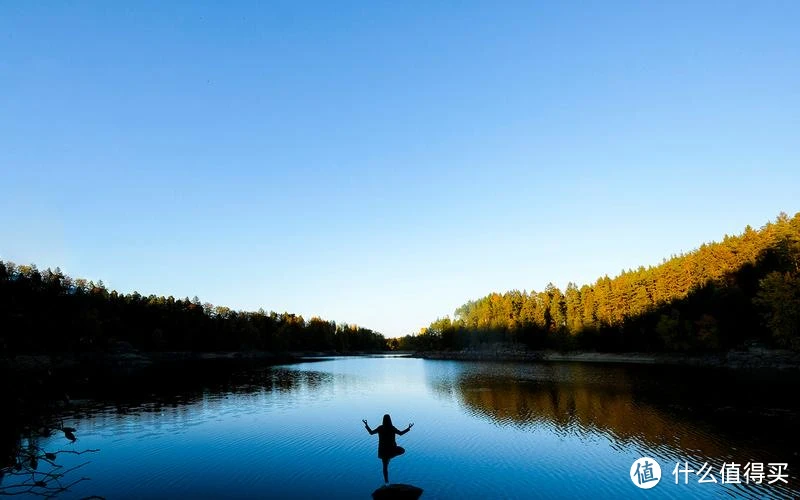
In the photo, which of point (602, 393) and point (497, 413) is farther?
point (602, 393)

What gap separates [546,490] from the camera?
81.0 feet

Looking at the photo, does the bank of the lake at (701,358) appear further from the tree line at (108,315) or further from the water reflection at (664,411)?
the tree line at (108,315)

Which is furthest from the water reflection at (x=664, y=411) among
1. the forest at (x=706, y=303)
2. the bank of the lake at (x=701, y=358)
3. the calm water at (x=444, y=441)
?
the forest at (x=706, y=303)

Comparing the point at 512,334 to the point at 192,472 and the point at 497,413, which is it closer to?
the point at 497,413

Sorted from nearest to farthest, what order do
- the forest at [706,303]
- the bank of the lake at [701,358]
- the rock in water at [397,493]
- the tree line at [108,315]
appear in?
1. the rock in water at [397,493]
2. the bank of the lake at [701,358]
3. the forest at [706,303]
4. the tree line at [108,315]

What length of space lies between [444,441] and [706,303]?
10368cm

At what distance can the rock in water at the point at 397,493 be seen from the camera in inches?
864

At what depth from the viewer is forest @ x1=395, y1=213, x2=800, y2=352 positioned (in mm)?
92375

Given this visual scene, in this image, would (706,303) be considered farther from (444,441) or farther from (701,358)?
(444,441)

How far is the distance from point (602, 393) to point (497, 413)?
21.3 metres

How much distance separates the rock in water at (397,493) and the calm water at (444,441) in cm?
182

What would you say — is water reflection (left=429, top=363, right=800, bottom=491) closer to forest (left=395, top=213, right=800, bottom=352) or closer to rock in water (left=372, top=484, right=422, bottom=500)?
rock in water (left=372, top=484, right=422, bottom=500)

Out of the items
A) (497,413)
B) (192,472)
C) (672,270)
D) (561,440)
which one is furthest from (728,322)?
(192,472)

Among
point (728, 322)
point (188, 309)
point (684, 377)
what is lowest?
point (684, 377)
